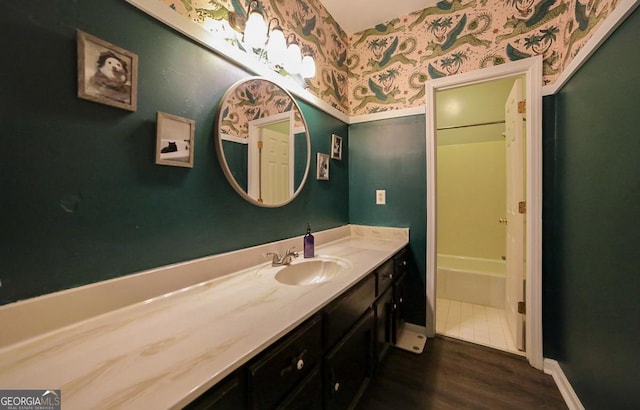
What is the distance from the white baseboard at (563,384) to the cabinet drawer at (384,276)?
3.50 feet

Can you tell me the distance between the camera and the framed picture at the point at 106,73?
2.38ft

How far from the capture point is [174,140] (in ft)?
3.08

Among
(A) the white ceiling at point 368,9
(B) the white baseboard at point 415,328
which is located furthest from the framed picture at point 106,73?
(B) the white baseboard at point 415,328

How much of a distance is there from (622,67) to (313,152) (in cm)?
149

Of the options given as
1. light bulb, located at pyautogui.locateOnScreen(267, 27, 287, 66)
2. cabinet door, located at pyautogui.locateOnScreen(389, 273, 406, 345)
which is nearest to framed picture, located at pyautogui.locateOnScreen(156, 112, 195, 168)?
light bulb, located at pyautogui.locateOnScreen(267, 27, 287, 66)

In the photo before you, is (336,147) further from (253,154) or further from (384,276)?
(384,276)

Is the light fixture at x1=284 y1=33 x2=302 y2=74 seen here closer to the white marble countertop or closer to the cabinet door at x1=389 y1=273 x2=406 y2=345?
the white marble countertop

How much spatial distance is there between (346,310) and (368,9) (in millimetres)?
2243

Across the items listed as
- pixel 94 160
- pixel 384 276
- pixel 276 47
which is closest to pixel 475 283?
pixel 384 276

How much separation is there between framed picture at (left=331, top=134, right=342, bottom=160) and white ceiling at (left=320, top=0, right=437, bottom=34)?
3.27ft

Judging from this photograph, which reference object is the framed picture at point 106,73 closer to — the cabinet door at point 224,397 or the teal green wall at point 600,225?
the cabinet door at point 224,397

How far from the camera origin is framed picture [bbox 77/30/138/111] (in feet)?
2.38

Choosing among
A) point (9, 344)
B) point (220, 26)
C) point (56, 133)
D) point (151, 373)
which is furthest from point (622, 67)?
point (9, 344)

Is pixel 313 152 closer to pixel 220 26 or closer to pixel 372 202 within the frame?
pixel 372 202
